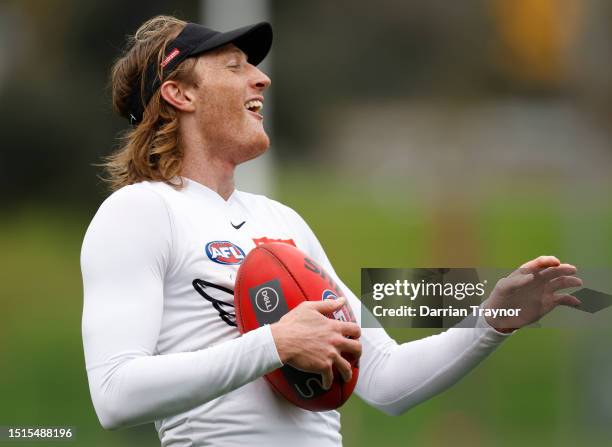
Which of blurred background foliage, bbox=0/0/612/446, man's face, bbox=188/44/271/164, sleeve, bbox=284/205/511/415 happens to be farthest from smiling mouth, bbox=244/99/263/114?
blurred background foliage, bbox=0/0/612/446

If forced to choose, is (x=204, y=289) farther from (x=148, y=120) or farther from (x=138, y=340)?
(x=148, y=120)

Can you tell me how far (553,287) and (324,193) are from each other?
25.5 ft

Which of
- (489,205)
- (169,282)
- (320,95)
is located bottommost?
(169,282)

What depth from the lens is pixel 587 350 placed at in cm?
728

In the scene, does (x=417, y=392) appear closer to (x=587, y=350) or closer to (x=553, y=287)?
(x=553, y=287)

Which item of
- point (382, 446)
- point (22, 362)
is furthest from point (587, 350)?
point (22, 362)

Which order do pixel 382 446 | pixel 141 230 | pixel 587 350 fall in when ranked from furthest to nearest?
pixel 587 350 < pixel 382 446 < pixel 141 230

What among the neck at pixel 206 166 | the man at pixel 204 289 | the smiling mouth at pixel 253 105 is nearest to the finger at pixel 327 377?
the man at pixel 204 289

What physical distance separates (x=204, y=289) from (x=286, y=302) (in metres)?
0.19

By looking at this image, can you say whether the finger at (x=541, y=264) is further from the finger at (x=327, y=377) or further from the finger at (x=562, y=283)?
the finger at (x=327, y=377)

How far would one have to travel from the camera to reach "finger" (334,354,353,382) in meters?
2.03

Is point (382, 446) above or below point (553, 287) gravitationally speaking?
below

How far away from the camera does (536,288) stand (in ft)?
7.47

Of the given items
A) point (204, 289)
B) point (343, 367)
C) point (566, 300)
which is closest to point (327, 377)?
point (343, 367)
